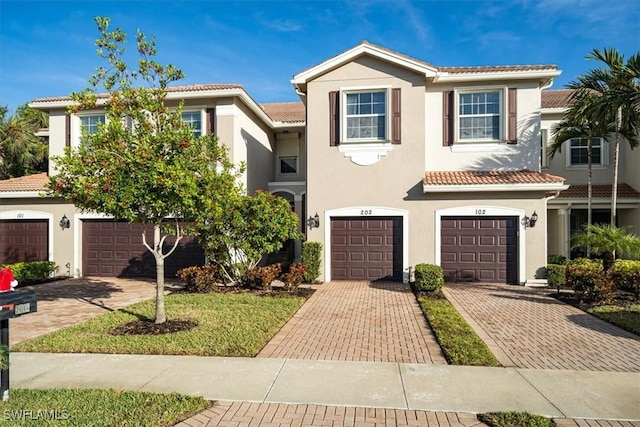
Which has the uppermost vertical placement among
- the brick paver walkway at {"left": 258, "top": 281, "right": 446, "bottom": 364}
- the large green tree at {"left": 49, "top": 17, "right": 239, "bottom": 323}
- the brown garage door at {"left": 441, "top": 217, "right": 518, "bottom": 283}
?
the large green tree at {"left": 49, "top": 17, "right": 239, "bottom": 323}

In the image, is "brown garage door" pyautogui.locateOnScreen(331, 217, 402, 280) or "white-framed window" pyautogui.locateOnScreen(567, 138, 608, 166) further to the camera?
"white-framed window" pyautogui.locateOnScreen(567, 138, 608, 166)

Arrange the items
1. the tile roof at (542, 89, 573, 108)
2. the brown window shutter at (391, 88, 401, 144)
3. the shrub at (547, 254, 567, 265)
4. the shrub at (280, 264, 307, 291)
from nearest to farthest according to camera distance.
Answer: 1. the shrub at (280, 264, 307, 291)
2. the brown window shutter at (391, 88, 401, 144)
3. the shrub at (547, 254, 567, 265)
4. the tile roof at (542, 89, 573, 108)

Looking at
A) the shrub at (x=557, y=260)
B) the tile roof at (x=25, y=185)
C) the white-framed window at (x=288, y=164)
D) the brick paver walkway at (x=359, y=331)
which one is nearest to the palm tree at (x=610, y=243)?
the shrub at (x=557, y=260)

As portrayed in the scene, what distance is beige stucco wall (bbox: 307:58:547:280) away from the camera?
42.6 feet

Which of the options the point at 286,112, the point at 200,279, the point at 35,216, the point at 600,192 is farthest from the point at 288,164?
the point at 600,192

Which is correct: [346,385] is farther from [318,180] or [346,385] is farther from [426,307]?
[318,180]

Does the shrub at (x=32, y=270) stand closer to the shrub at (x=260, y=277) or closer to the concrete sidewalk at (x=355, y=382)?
the shrub at (x=260, y=277)

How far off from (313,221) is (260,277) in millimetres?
3180

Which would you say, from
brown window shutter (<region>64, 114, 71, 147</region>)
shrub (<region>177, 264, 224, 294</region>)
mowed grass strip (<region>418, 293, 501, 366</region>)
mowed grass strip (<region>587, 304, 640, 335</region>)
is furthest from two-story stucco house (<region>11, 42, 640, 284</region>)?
mowed grass strip (<region>418, 293, 501, 366</region>)

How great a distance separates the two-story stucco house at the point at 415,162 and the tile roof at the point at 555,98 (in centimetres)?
459

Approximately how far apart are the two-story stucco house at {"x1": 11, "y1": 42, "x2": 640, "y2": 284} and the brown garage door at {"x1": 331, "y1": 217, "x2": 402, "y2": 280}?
35mm

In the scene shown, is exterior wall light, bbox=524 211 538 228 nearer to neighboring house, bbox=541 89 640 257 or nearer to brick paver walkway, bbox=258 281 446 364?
brick paver walkway, bbox=258 281 446 364

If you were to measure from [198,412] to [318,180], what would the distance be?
33.8 feet

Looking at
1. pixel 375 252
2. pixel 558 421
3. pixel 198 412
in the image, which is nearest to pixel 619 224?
pixel 375 252
